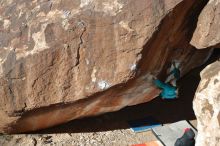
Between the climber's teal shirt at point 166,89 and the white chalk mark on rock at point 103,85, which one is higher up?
the white chalk mark on rock at point 103,85

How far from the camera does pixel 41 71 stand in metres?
3.10

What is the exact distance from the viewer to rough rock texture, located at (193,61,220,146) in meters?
2.76

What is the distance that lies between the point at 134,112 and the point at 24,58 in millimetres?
1115

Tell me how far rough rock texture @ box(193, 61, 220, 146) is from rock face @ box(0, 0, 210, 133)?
43 centimetres

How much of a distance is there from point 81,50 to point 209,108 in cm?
92

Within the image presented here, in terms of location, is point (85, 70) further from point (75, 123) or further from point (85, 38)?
point (75, 123)

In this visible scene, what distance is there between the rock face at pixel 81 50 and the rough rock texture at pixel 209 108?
43cm

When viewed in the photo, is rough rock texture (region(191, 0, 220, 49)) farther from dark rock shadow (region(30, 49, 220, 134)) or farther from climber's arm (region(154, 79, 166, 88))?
dark rock shadow (region(30, 49, 220, 134))

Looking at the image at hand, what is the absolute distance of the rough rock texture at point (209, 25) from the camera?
2.92 m

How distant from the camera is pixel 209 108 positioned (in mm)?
2797

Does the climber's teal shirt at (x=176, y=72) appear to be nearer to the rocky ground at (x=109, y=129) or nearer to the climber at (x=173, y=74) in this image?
the climber at (x=173, y=74)

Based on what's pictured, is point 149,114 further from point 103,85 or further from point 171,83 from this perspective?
point 103,85

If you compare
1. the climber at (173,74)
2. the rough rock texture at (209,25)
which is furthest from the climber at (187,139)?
the rough rock texture at (209,25)

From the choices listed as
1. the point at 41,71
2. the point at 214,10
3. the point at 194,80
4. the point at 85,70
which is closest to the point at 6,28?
the point at 41,71
